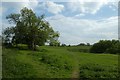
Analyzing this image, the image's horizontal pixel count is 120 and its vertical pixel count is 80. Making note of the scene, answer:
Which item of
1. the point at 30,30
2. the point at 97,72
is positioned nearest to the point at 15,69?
the point at 97,72

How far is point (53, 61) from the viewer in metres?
44.9

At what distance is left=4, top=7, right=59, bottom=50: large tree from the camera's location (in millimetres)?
64562

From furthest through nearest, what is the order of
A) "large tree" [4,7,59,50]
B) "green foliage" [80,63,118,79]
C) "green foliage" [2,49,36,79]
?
"large tree" [4,7,59,50], "green foliage" [80,63,118,79], "green foliage" [2,49,36,79]

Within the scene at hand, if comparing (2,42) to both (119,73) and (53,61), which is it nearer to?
(53,61)

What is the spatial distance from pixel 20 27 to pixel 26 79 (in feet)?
109

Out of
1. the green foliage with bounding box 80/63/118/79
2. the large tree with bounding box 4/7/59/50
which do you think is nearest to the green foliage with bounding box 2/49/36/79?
the green foliage with bounding box 80/63/118/79

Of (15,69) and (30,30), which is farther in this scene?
(30,30)

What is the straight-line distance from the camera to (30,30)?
2537 inches

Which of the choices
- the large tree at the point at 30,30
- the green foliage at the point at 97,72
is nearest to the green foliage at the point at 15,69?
the green foliage at the point at 97,72

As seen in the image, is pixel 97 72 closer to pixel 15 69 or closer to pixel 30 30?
pixel 15 69

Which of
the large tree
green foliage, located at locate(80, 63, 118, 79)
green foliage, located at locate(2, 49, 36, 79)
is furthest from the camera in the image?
the large tree

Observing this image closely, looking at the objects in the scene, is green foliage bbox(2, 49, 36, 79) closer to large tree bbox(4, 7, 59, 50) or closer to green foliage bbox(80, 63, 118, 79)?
green foliage bbox(80, 63, 118, 79)

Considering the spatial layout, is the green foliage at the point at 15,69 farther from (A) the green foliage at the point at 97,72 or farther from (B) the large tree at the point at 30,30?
(B) the large tree at the point at 30,30

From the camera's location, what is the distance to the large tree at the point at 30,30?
64562 millimetres
